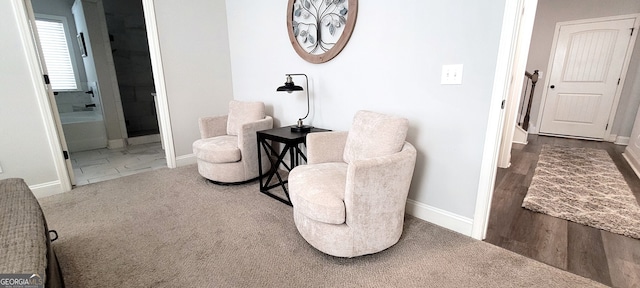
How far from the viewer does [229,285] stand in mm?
1407

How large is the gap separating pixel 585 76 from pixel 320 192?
5.72 meters

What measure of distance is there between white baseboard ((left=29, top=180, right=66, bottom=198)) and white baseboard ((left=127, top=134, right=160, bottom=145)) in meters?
2.07

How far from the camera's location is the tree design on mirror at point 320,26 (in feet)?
7.13

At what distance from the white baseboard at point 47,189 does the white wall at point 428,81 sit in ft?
8.67

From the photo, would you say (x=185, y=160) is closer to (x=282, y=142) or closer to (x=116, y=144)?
(x=282, y=142)

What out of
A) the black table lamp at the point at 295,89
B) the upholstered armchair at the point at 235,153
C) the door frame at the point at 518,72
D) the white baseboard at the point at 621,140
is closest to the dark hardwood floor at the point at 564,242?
the door frame at the point at 518,72

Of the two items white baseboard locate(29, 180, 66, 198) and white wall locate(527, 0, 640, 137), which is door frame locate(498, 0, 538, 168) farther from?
white baseboard locate(29, 180, 66, 198)

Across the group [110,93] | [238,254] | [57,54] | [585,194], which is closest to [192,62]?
[110,93]

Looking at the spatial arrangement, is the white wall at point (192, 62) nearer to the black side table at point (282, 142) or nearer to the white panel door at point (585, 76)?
the black side table at point (282, 142)

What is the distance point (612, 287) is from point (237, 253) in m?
2.05

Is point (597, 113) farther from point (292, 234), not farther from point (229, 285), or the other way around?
point (229, 285)

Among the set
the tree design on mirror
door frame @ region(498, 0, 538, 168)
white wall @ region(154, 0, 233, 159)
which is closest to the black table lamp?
the tree design on mirror

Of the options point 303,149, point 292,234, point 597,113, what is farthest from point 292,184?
point 597,113

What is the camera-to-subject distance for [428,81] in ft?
6.05
